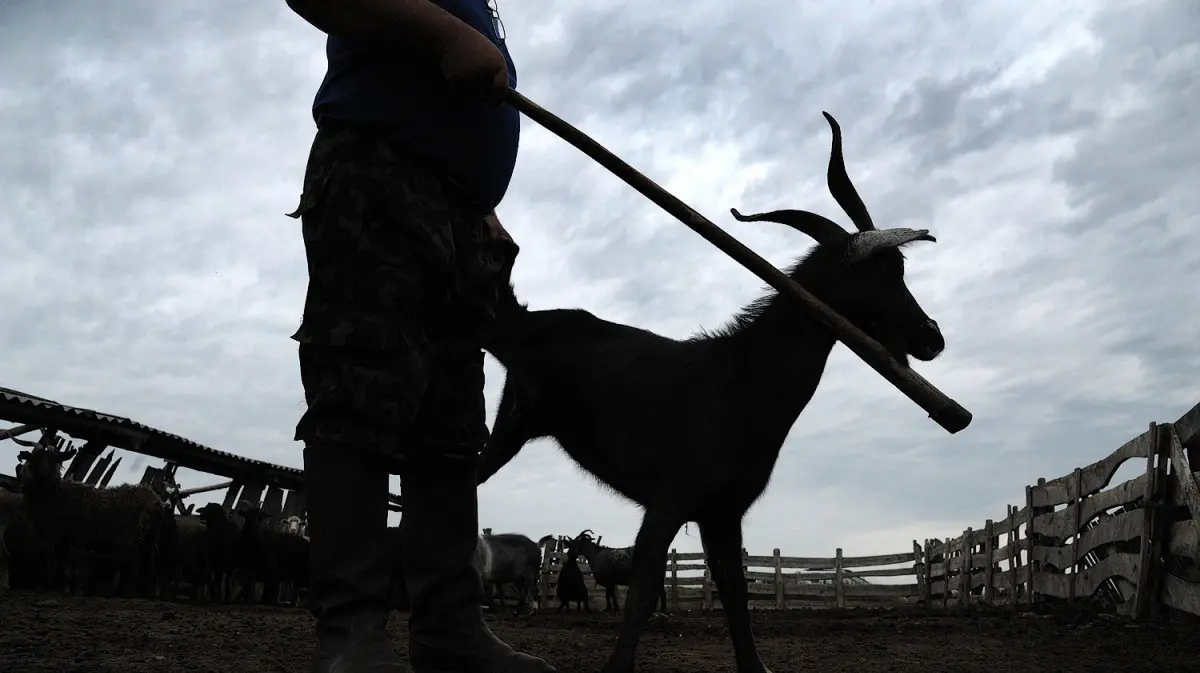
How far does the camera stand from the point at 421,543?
2.47m

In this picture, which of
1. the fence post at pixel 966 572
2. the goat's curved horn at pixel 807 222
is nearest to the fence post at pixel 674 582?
the fence post at pixel 966 572

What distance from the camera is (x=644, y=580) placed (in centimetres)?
396

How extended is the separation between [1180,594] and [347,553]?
28.0 feet

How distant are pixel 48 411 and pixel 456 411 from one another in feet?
41.4

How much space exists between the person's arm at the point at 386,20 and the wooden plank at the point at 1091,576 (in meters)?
9.35

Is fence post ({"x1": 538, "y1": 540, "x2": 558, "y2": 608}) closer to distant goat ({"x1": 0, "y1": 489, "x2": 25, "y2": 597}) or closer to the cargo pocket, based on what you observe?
distant goat ({"x1": 0, "y1": 489, "x2": 25, "y2": 597})

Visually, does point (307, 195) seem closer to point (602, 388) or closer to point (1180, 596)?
point (602, 388)

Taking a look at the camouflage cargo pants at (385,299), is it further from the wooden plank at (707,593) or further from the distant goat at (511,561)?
the wooden plank at (707,593)

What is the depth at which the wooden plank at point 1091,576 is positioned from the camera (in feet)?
30.7

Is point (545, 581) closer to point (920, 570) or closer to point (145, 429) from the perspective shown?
point (920, 570)

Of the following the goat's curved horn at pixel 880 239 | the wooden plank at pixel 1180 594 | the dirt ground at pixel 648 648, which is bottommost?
the dirt ground at pixel 648 648

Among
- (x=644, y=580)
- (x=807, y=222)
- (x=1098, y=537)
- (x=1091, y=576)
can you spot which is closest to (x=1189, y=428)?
(x=1098, y=537)

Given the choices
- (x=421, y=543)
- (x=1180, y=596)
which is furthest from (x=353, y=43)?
(x=1180, y=596)

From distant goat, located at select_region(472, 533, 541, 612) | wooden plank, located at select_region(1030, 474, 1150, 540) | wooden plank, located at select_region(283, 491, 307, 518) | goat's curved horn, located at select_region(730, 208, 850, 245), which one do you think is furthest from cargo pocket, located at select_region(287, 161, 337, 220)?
wooden plank, located at select_region(283, 491, 307, 518)
